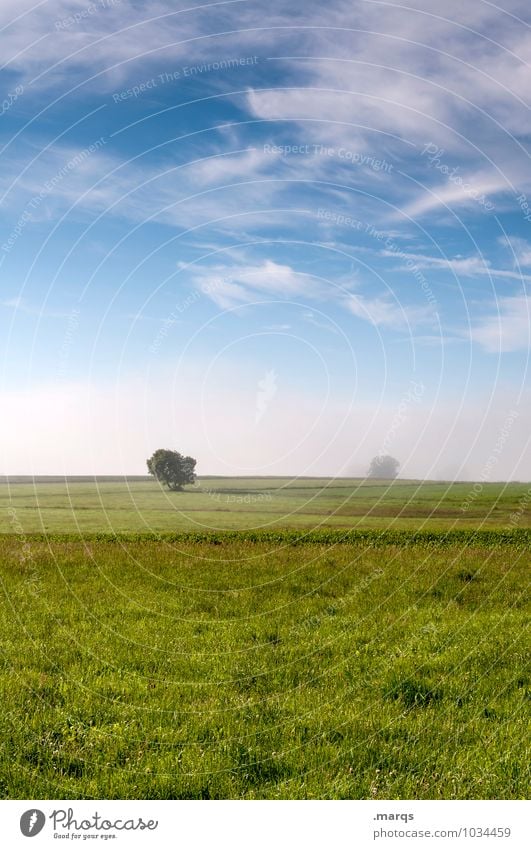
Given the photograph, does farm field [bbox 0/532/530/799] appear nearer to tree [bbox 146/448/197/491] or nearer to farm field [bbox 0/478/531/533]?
farm field [bbox 0/478/531/533]

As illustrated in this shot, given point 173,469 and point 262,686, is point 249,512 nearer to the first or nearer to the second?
point 173,469

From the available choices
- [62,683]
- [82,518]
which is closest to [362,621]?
[62,683]

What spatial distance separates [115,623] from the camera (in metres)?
16.0

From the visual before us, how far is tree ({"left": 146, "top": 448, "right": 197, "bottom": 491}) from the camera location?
89125 mm

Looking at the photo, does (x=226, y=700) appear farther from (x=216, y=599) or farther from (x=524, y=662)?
(x=216, y=599)

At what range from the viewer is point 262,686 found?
11992 mm

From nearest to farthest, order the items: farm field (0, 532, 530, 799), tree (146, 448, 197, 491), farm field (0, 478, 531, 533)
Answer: farm field (0, 532, 530, 799)
farm field (0, 478, 531, 533)
tree (146, 448, 197, 491)

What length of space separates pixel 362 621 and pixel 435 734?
664 centimetres

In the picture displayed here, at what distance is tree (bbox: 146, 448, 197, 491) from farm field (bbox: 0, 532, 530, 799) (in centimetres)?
6618
